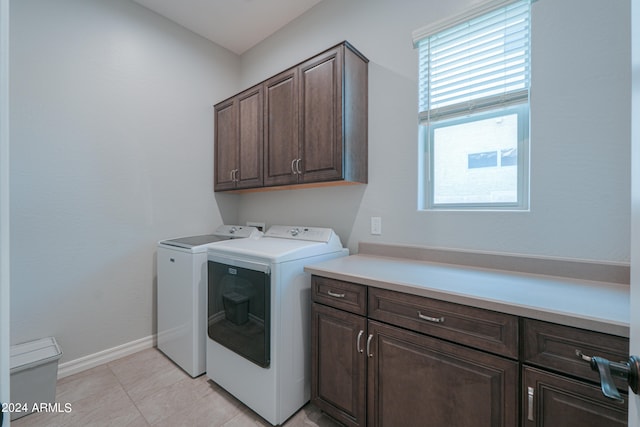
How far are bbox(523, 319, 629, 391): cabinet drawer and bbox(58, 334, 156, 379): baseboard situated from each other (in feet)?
9.02

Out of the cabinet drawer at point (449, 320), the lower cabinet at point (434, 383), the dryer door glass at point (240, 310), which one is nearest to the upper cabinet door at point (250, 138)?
the dryer door glass at point (240, 310)

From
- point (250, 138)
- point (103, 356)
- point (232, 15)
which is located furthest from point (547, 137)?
point (103, 356)

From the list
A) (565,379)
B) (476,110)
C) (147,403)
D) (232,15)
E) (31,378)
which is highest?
(232,15)

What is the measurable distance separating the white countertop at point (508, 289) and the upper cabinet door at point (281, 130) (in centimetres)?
88

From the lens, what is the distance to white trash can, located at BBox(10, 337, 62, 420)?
1.56 meters

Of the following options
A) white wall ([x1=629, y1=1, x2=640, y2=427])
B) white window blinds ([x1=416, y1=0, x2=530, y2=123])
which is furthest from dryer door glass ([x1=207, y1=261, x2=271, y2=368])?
white window blinds ([x1=416, y1=0, x2=530, y2=123])

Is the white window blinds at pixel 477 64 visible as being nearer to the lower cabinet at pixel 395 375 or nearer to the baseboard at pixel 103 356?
the lower cabinet at pixel 395 375

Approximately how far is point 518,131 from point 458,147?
0.31 meters

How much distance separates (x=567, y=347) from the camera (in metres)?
0.84

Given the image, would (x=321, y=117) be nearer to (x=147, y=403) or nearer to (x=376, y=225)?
(x=376, y=225)

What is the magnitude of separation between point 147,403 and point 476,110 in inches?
107

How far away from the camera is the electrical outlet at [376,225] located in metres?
1.95

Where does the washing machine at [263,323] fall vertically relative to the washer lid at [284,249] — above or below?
below

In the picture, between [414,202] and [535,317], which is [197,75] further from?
[535,317]
